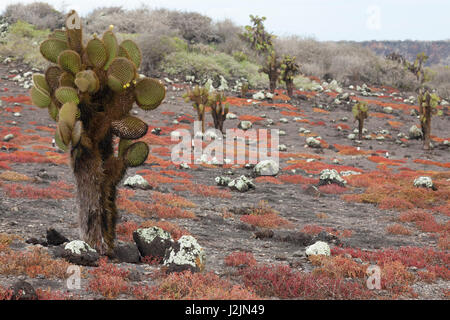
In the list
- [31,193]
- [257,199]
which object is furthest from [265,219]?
[31,193]

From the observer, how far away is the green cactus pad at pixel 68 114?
6.00 metres

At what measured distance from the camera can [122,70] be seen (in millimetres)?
6473

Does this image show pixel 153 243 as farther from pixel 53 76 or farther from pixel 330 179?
pixel 330 179

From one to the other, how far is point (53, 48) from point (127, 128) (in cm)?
175

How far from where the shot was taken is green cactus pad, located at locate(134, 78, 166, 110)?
22.4 feet

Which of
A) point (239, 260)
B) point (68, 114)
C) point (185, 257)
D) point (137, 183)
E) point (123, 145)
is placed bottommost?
point (137, 183)

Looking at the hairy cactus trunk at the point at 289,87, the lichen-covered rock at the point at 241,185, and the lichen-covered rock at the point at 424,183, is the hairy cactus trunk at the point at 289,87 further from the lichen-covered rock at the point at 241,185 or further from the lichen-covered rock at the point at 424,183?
the lichen-covered rock at the point at 241,185

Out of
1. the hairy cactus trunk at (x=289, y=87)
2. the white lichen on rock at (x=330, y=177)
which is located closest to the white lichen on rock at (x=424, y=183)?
the white lichen on rock at (x=330, y=177)

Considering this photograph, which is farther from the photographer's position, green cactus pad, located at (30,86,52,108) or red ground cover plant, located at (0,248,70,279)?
green cactus pad, located at (30,86,52,108)

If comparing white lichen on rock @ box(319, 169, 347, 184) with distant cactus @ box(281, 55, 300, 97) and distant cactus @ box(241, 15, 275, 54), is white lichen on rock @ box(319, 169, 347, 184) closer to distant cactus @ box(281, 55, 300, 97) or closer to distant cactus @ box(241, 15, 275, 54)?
distant cactus @ box(281, 55, 300, 97)

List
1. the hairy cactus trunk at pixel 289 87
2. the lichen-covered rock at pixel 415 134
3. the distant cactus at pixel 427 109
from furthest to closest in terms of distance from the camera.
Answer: the hairy cactus trunk at pixel 289 87 → the lichen-covered rock at pixel 415 134 → the distant cactus at pixel 427 109

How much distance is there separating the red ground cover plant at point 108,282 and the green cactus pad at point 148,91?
260 centimetres

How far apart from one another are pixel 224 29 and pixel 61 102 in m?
54.3

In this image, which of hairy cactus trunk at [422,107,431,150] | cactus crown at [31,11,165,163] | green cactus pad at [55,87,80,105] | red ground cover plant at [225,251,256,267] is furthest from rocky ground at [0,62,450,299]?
green cactus pad at [55,87,80,105]
